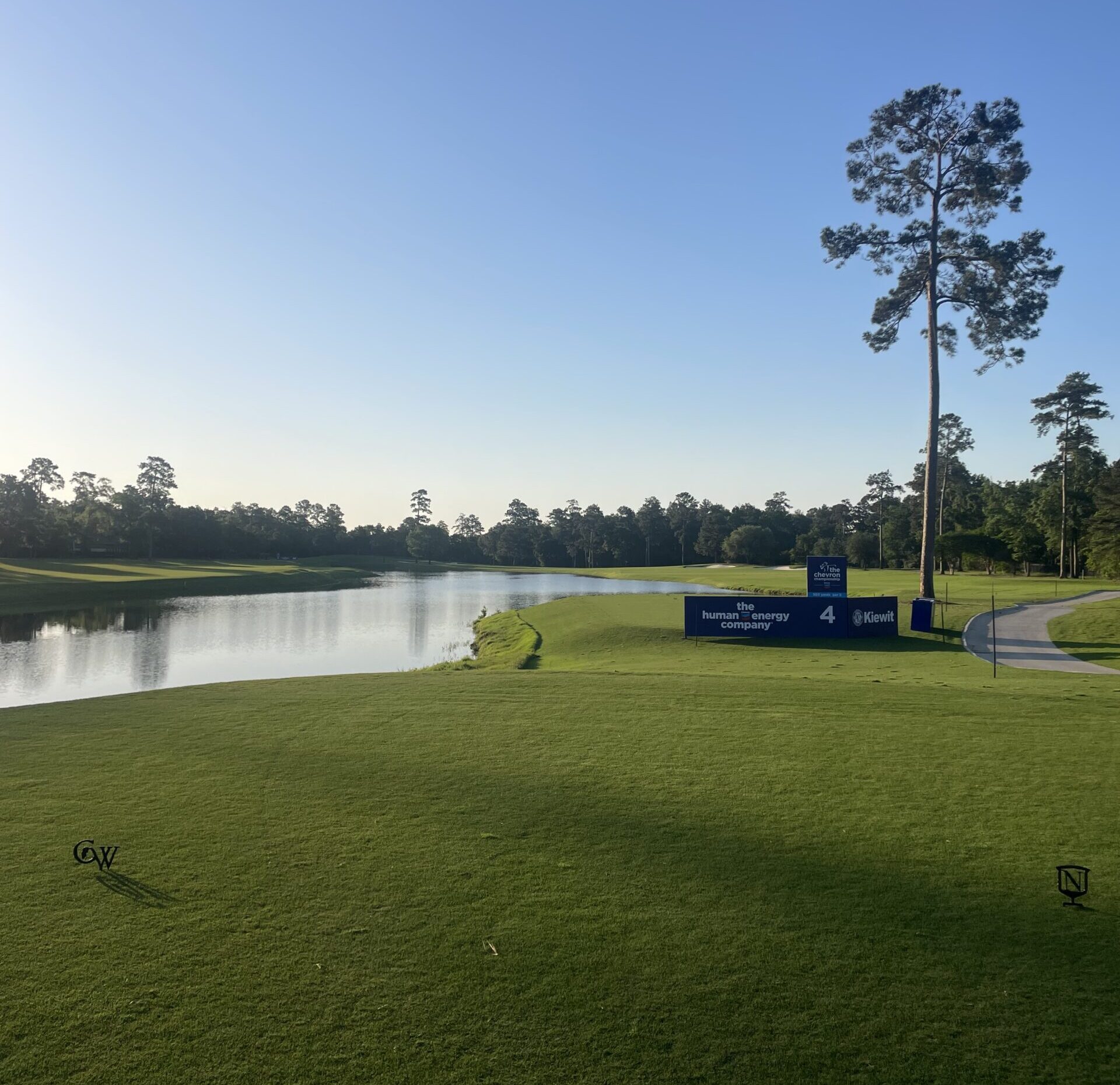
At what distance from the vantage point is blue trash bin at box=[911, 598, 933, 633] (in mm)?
26234

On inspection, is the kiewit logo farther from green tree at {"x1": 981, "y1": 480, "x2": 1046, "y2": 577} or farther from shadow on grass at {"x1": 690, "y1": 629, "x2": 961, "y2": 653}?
green tree at {"x1": 981, "y1": 480, "x2": 1046, "y2": 577}

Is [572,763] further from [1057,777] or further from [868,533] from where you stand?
[868,533]

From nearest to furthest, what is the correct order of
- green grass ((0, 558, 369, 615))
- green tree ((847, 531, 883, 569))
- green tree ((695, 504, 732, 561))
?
green grass ((0, 558, 369, 615))
green tree ((847, 531, 883, 569))
green tree ((695, 504, 732, 561))

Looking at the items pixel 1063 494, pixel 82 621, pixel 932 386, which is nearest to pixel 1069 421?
pixel 1063 494

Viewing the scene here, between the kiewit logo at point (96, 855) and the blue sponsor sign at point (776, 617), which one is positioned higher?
the blue sponsor sign at point (776, 617)

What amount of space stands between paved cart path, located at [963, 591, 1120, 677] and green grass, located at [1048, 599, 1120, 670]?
0.33 metres

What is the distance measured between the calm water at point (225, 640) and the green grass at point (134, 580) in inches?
178

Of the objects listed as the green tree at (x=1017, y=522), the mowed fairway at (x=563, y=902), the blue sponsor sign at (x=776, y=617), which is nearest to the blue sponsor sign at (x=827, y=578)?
the blue sponsor sign at (x=776, y=617)

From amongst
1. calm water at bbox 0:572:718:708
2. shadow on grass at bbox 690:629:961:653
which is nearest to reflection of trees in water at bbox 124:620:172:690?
calm water at bbox 0:572:718:708

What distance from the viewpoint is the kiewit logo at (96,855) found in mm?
6562

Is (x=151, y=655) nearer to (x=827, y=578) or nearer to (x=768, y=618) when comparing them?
(x=768, y=618)

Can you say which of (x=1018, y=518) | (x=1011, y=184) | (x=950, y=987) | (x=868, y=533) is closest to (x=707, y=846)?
(x=950, y=987)

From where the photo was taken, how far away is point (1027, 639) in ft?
79.8

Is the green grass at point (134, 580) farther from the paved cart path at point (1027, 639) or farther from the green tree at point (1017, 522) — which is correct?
the green tree at point (1017, 522)
